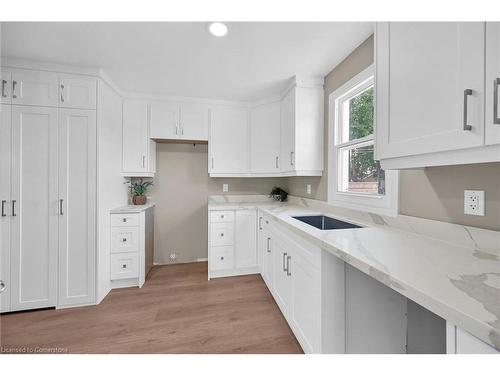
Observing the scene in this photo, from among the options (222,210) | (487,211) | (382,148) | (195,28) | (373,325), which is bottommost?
(373,325)

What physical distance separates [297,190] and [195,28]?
2179 mm

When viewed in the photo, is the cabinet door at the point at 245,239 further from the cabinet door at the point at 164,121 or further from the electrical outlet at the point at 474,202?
the electrical outlet at the point at 474,202

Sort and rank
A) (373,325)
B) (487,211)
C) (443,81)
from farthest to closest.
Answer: (373,325)
(487,211)
(443,81)

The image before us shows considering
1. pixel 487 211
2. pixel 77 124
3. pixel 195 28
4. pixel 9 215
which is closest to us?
pixel 487 211

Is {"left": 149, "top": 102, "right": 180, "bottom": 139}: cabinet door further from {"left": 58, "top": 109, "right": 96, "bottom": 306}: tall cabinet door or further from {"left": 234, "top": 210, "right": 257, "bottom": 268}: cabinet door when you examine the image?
{"left": 234, "top": 210, "right": 257, "bottom": 268}: cabinet door

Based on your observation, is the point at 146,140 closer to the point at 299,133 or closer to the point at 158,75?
the point at 158,75

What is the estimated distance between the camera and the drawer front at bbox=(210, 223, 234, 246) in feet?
8.96

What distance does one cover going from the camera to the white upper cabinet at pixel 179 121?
9.28 feet

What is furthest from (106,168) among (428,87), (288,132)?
(428,87)

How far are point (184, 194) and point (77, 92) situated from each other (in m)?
1.75

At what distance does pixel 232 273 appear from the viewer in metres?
2.82

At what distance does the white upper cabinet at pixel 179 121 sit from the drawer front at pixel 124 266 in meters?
1.54

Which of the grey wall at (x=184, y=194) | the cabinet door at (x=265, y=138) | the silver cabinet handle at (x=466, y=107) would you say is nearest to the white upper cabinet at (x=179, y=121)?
the grey wall at (x=184, y=194)

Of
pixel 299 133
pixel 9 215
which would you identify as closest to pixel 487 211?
pixel 299 133
